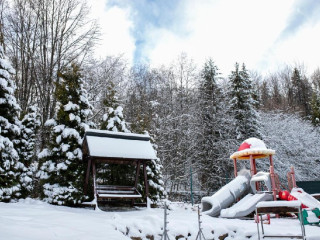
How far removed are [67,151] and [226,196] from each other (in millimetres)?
6597

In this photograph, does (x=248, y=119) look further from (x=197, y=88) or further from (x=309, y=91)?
(x=309, y=91)

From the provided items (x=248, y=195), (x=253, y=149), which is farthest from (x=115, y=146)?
(x=253, y=149)

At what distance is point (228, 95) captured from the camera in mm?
24156

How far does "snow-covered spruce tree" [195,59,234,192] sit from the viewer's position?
2138 cm

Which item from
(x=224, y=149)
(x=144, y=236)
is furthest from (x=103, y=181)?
(x=224, y=149)

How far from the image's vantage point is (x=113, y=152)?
10312mm

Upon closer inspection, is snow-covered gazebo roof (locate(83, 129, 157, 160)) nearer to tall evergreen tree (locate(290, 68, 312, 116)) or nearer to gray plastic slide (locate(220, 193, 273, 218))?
gray plastic slide (locate(220, 193, 273, 218))

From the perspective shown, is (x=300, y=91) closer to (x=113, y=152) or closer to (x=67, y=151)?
(x=113, y=152)

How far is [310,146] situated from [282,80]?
2223 centimetres

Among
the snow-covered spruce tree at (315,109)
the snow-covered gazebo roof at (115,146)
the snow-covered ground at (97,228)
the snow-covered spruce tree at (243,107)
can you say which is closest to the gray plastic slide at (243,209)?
the snow-covered ground at (97,228)

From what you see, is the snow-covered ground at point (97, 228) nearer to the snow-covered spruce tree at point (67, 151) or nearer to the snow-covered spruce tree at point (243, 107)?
the snow-covered spruce tree at point (67, 151)

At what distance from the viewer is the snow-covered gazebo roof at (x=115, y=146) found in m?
10.1

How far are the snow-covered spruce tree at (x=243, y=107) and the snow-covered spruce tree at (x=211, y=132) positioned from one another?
1009 millimetres

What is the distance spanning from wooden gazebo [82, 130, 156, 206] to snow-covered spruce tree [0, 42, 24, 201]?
8.20 ft
